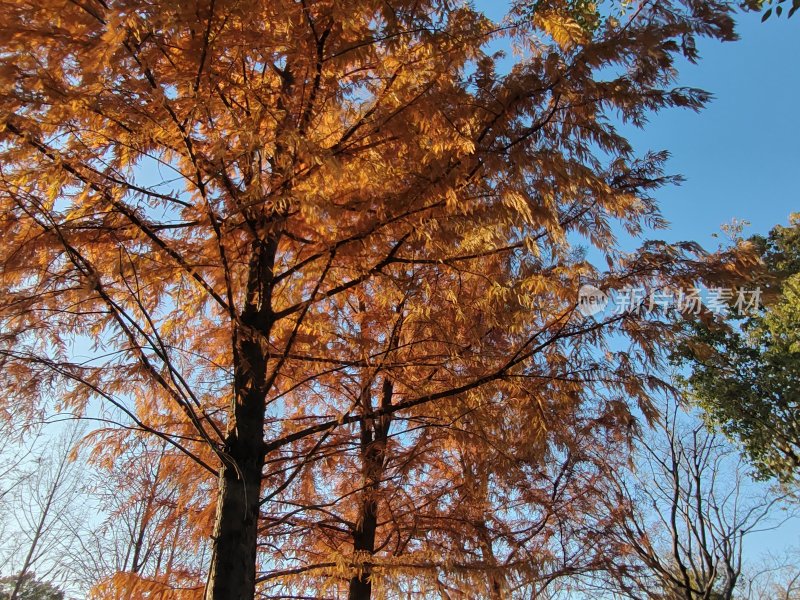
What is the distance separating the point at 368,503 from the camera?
15.5ft

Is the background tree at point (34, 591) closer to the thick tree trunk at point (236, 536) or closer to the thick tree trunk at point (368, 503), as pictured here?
the thick tree trunk at point (368, 503)

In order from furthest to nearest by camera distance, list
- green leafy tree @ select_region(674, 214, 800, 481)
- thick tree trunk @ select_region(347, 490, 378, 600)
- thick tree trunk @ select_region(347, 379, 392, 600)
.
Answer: green leafy tree @ select_region(674, 214, 800, 481), thick tree trunk @ select_region(347, 490, 378, 600), thick tree trunk @ select_region(347, 379, 392, 600)

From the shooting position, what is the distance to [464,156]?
240 centimetres

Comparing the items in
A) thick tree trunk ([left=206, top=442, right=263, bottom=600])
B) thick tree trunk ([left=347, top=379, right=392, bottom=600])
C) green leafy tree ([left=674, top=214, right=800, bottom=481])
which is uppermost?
green leafy tree ([left=674, top=214, right=800, bottom=481])

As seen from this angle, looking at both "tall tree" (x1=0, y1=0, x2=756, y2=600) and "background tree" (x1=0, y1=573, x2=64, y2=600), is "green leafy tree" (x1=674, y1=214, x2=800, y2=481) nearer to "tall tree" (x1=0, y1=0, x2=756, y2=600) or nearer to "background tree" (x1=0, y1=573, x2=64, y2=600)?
"tall tree" (x1=0, y1=0, x2=756, y2=600)

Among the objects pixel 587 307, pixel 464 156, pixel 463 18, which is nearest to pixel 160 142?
pixel 464 156

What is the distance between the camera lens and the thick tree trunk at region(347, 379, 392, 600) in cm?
439

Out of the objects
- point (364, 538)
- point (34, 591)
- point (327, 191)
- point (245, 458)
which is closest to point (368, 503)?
point (364, 538)

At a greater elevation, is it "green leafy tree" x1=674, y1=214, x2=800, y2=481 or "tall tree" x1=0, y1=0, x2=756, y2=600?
"green leafy tree" x1=674, y1=214, x2=800, y2=481

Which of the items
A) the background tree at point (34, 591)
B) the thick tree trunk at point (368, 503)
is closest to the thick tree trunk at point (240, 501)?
the thick tree trunk at point (368, 503)

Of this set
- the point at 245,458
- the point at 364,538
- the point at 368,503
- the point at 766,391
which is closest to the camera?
the point at 245,458

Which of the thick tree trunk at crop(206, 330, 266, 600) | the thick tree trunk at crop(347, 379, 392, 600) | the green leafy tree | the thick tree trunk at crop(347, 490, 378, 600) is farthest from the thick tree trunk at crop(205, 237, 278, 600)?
the green leafy tree

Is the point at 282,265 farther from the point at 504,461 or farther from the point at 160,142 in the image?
the point at 504,461

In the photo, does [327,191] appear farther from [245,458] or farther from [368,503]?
[368,503]
